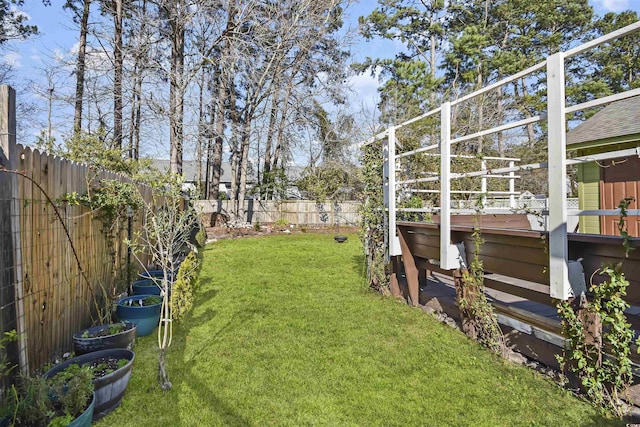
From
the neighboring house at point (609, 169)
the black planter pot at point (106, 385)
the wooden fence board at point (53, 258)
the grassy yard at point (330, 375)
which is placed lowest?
the grassy yard at point (330, 375)

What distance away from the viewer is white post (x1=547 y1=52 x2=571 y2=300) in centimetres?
232

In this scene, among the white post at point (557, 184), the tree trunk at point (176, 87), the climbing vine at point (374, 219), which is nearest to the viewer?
the white post at point (557, 184)

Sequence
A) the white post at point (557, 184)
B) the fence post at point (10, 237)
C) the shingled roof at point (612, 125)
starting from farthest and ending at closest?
the shingled roof at point (612, 125), the white post at point (557, 184), the fence post at point (10, 237)

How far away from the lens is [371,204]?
5.27 metres

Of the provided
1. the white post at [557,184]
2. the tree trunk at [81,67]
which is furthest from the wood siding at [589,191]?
the tree trunk at [81,67]

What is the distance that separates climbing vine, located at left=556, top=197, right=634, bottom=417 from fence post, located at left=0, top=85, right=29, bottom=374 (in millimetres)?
3422

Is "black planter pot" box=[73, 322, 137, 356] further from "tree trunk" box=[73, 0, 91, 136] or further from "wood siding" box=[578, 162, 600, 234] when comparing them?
"tree trunk" box=[73, 0, 91, 136]

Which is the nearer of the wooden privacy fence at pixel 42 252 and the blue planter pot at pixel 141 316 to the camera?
the wooden privacy fence at pixel 42 252

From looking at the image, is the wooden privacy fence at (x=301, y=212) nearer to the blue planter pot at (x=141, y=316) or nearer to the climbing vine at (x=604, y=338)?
the blue planter pot at (x=141, y=316)

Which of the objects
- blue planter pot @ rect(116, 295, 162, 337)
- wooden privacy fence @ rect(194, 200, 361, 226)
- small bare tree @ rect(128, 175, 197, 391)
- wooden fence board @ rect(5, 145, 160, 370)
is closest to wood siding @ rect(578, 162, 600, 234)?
small bare tree @ rect(128, 175, 197, 391)

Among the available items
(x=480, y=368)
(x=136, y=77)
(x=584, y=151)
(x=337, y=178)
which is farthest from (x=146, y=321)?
(x=337, y=178)

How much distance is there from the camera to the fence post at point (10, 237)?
2070mm

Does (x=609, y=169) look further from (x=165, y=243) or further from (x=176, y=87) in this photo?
(x=176, y=87)

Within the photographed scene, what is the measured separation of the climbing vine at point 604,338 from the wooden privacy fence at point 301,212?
42.7 ft
